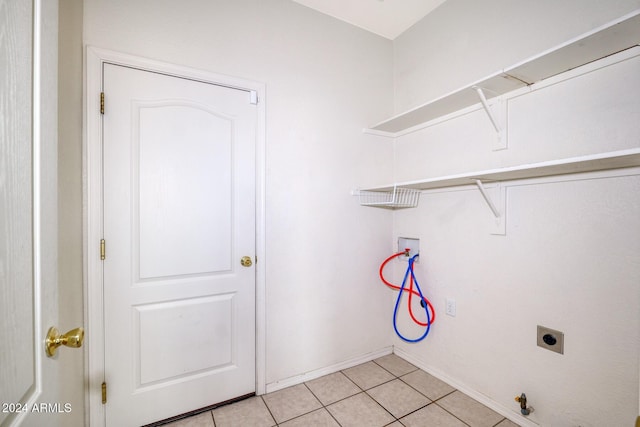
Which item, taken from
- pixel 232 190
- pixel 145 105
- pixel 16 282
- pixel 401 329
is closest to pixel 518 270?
pixel 401 329

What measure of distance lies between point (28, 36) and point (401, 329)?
2636 millimetres

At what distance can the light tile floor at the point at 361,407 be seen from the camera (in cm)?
162

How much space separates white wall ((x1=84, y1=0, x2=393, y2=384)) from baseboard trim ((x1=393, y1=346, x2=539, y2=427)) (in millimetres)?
206

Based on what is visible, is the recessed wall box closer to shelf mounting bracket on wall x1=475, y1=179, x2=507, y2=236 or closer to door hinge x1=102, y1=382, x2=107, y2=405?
shelf mounting bracket on wall x1=475, y1=179, x2=507, y2=236

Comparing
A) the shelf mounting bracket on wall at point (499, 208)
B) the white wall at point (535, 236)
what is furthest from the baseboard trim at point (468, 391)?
the shelf mounting bracket on wall at point (499, 208)

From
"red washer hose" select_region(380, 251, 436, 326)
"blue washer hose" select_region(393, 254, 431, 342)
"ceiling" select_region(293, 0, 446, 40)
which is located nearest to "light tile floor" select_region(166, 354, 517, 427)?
"blue washer hose" select_region(393, 254, 431, 342)

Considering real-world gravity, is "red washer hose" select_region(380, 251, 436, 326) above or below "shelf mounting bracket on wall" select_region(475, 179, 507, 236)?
below

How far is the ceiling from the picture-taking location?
2.06 m

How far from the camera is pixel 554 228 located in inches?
57.4

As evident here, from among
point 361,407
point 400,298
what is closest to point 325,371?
point 361,407

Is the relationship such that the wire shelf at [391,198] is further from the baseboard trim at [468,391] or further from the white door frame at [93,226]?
the white door frame at [93,226]

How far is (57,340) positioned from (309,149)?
1730mm

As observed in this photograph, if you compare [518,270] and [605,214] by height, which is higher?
[605,214]

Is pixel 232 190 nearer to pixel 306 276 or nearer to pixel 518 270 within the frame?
pixel 306 276
